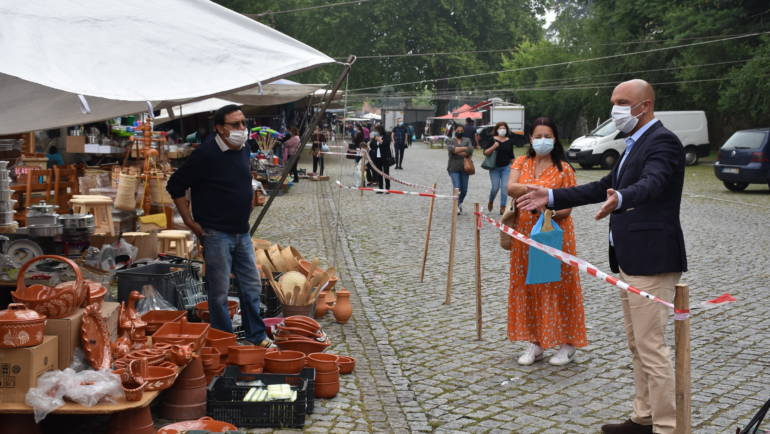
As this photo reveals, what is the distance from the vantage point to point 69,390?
485 cm

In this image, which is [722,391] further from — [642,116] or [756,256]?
[756,256]

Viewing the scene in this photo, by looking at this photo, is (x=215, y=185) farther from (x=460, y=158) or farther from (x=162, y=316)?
(x=460, y=158)

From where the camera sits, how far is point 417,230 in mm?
15508

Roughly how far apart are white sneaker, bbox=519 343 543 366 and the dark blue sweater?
254cm

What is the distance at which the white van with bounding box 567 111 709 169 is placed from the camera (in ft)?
111

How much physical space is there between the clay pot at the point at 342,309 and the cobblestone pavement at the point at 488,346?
0.08 metres

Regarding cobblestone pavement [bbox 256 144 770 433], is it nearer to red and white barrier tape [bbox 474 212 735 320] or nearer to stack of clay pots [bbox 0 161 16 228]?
red and white barrier tape [bbox 474 212 735 320]

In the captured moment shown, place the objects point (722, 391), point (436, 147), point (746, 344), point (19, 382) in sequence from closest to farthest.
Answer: point (19, 382)
point (722, 391)
point (746, 344)
point (436, 147)

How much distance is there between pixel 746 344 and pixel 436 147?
5843cm

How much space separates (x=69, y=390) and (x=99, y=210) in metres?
5.68

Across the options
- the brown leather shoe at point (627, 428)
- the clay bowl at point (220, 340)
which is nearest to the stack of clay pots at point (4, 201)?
the clay bowl at point (220, 340)

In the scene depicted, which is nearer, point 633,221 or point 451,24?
point 633,221

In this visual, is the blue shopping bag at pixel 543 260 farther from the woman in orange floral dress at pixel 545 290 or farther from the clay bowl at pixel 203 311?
the clay bowl at pixel 203 311

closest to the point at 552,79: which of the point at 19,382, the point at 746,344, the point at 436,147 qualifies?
the point at 436,147
